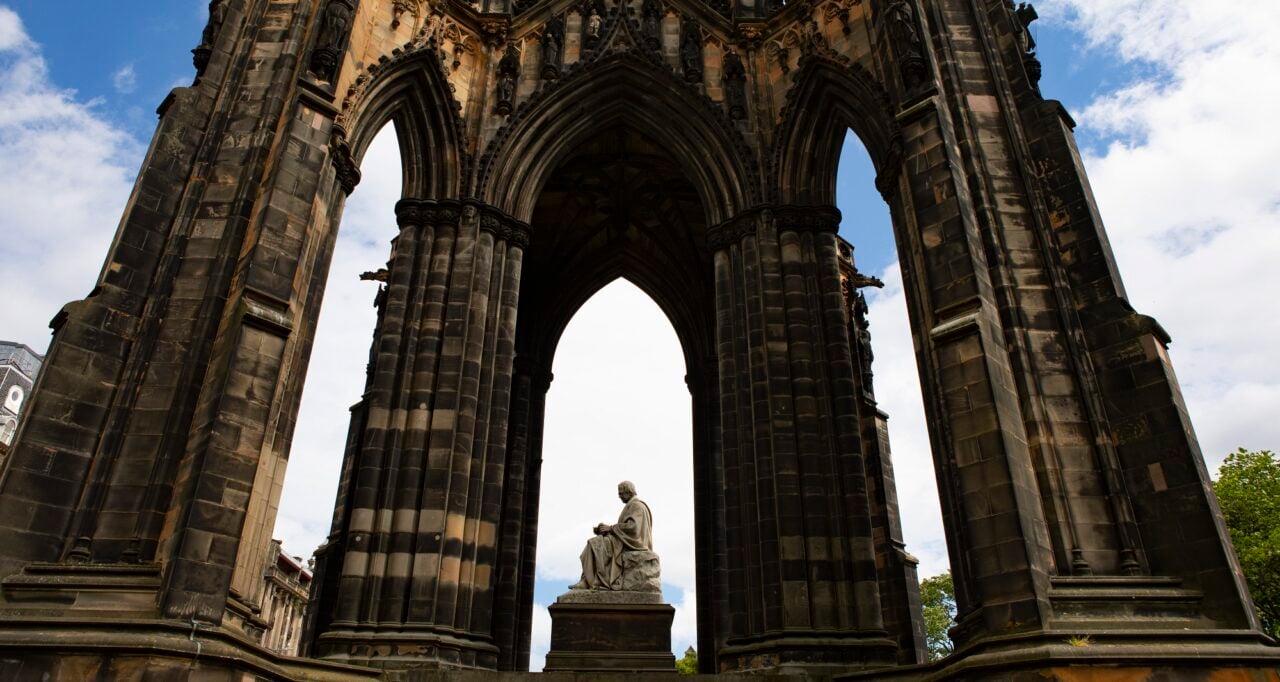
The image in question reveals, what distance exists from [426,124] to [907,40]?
880cm

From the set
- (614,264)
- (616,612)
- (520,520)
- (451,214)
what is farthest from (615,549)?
(614,264)

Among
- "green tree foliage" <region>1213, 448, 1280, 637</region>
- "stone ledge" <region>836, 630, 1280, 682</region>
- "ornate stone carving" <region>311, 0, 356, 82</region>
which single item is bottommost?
"stone ledge" <region>836, 630, 1280, 682</region>

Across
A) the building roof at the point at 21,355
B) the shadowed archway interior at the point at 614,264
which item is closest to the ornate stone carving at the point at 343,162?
the shadowed archway interior at the point at 614,264

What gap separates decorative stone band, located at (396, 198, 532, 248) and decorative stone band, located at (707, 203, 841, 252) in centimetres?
434

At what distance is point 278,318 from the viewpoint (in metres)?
10.9

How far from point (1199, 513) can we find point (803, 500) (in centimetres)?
558

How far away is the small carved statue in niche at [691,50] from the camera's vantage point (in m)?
17.7

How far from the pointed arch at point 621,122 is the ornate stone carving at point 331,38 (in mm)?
3733

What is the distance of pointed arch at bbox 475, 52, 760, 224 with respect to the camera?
16.8 metres

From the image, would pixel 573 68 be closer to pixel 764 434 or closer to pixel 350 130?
pixel 350 130

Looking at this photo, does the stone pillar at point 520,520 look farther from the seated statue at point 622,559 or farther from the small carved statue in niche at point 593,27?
the small carved statue in niche at point 593,27

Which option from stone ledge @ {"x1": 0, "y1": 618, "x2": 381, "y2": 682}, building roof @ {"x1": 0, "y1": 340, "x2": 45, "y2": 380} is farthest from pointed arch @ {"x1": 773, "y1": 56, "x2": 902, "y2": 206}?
building roof @ {"x1": 0, "y1": 340, "x2": 45, "y2": 380}

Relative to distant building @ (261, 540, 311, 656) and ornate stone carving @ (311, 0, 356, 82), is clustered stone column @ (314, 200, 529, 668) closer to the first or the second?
ornate stone carving @ (311, 0, 356, 82)

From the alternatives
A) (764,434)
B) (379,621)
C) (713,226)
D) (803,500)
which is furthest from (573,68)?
(379,621)
